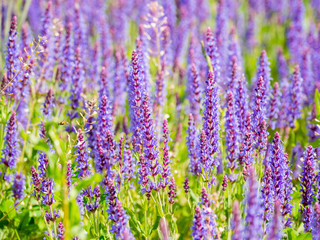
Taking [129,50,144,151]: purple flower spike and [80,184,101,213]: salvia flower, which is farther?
[129,50,144,151]: purple flower spike

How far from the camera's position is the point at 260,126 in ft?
11.7

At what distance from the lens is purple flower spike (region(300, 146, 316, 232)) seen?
3.37 m

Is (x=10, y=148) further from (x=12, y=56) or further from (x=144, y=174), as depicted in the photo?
(x=144, y=174)

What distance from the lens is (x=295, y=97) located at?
→ 5191 millimetres

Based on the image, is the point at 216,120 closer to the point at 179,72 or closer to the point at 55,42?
the point at 55,42

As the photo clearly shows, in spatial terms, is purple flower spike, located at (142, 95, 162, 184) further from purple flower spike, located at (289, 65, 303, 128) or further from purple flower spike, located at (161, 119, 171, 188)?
purple flower spike, located at (289, 65, 303, 128)

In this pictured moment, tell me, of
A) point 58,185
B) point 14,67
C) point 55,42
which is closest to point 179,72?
point 55,42

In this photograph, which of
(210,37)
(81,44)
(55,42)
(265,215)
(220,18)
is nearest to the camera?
(265,215)

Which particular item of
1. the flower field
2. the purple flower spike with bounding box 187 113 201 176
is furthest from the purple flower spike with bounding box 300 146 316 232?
the purple flower spike with bounding box 187 113 201 176

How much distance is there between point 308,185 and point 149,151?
123 centimetres

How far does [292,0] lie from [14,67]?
8.02 m

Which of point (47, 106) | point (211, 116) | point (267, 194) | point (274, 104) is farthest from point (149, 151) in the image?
point (274, 104)

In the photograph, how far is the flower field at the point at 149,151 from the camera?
3094 millimetres

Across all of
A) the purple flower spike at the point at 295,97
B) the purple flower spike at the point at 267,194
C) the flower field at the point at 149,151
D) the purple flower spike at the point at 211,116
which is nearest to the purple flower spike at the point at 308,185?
the flower field at the point at 149,151
